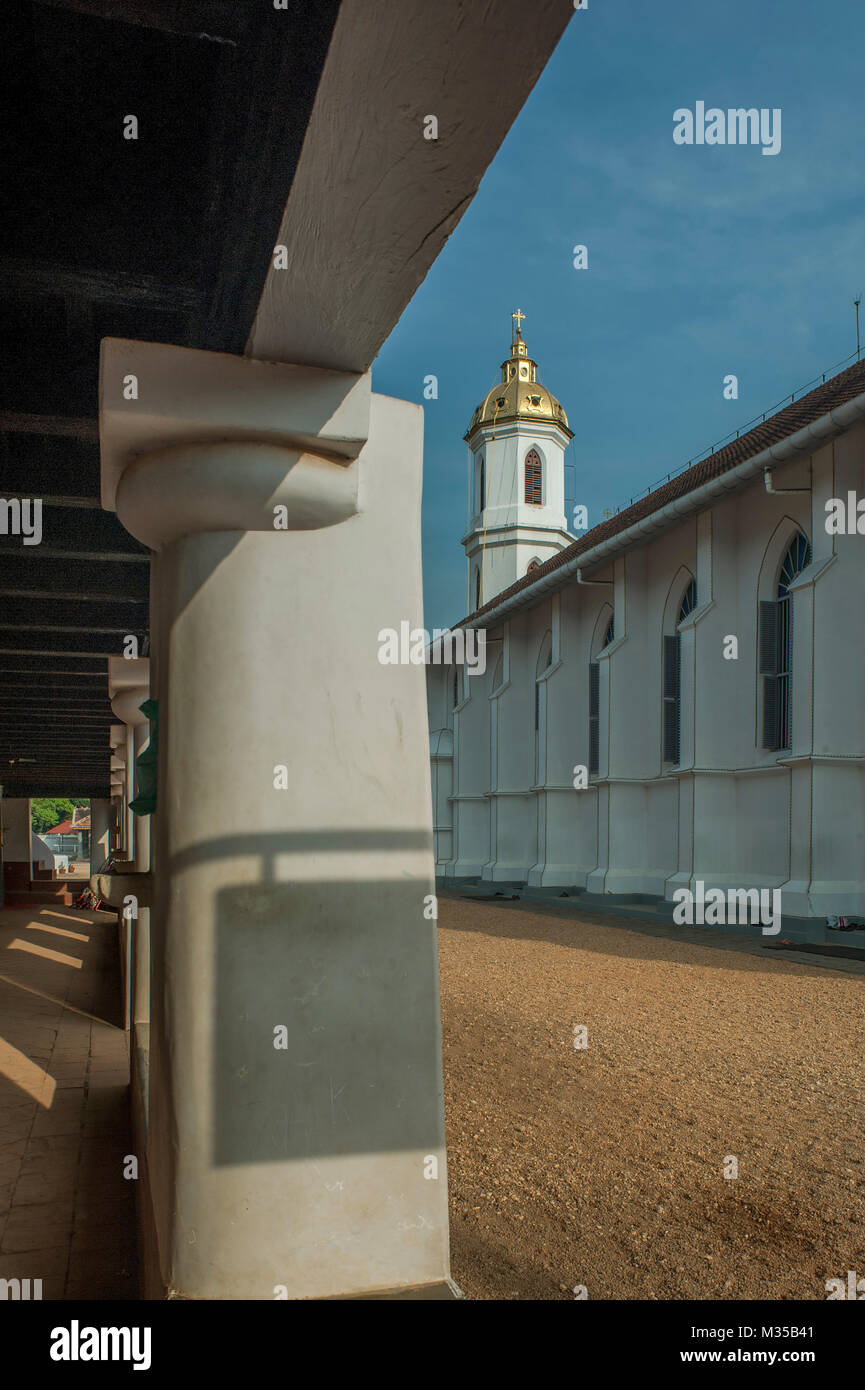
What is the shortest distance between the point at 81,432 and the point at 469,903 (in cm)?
2320

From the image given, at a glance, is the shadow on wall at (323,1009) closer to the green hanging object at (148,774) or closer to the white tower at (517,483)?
the green hanging object at (148,774)

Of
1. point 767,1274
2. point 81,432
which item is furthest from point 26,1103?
point 767,1274

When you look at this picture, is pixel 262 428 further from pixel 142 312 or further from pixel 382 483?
pixel 142 312

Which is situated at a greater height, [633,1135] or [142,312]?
[142,312]

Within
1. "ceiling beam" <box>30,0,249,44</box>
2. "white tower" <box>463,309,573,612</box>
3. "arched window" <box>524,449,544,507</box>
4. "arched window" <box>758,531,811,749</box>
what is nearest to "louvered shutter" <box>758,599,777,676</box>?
"arched window" <box>758,531,811,749</box>

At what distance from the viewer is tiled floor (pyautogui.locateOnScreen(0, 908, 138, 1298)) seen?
4859mm

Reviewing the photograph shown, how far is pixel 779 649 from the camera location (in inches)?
818

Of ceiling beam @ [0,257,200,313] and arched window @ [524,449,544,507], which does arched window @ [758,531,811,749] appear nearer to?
ceiling beam @ [0,257,200,313]

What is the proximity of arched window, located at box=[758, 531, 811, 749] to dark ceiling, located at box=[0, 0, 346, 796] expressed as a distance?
16440 millimetres

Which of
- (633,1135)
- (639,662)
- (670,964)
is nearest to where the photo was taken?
(633,1135)

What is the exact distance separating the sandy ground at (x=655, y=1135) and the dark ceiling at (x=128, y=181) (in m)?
4.06

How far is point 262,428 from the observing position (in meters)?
3.43
